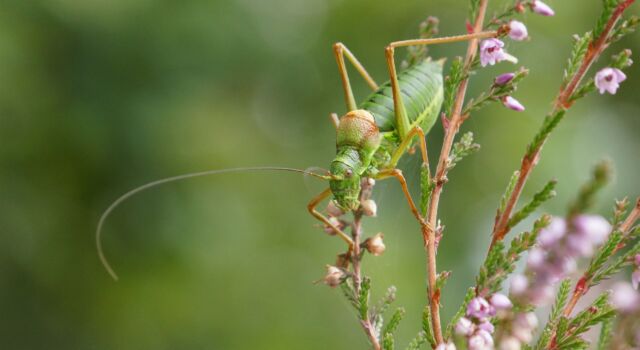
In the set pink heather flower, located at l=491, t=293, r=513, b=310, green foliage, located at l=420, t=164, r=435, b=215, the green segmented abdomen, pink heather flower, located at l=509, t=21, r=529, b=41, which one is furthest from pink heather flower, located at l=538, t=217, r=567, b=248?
the green segmented abdomen

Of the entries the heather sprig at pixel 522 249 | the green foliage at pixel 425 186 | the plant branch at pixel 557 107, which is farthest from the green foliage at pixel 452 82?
the plant branch at pixel 557 107

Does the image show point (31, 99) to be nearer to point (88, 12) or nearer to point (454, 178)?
point (88, 12)

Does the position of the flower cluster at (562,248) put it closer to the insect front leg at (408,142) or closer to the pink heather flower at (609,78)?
the pink heather flower at (609,78)

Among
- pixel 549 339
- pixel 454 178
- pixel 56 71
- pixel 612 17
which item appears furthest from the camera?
pixel 454 178

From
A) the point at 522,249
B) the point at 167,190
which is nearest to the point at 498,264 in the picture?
the point at 522,249

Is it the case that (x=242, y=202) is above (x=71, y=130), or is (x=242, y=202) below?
below

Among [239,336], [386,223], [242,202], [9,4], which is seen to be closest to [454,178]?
[386,223]

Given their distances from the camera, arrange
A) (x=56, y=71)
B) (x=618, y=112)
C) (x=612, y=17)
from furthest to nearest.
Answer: (x=618, y=112) → (x=56, y=71) → (x=612, y=17)

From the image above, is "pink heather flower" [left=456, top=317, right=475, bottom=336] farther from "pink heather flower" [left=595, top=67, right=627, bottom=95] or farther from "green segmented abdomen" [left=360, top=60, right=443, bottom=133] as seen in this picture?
"green segmented abdomen" [left=360, top=60, right=443, bottom=133]
